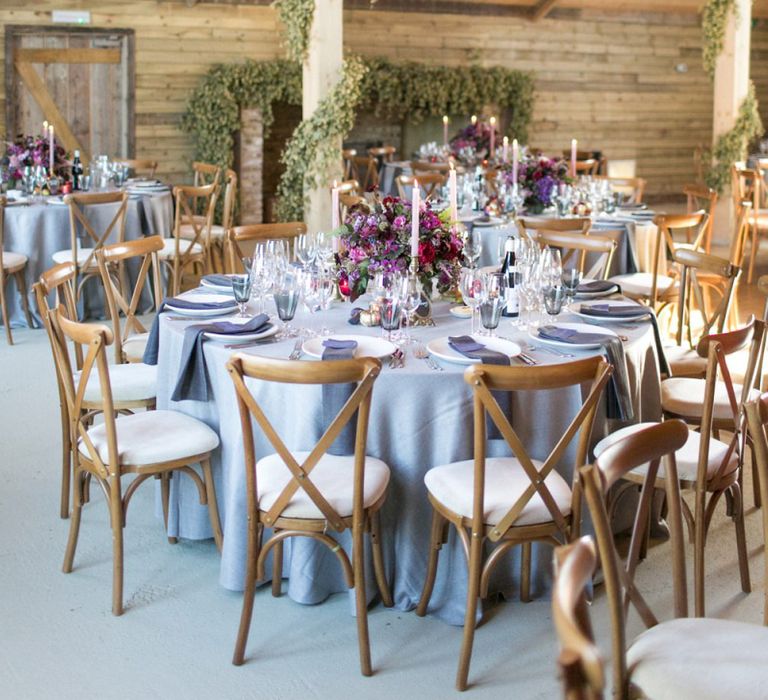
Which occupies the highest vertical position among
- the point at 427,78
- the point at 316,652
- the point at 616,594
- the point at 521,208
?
the point at 427,78

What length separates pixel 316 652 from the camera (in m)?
3.28

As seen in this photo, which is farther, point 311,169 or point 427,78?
point 427,78

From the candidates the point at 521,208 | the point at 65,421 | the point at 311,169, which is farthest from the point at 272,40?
the point at 65,421

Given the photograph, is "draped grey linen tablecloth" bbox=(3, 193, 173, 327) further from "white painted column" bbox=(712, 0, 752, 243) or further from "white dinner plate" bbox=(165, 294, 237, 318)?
"white painted column" bbox=(712, 0, 752, 243)

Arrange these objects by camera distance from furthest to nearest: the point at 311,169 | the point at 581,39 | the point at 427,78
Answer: the point at 581,39
the point at 427,78
the point at 311,169

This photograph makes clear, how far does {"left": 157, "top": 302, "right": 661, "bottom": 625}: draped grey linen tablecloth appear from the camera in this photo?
11.1 ft

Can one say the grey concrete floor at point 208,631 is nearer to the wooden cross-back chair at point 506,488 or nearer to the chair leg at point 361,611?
the chair leg at point 361,611

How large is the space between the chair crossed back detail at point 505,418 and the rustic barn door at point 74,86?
9.08 meters

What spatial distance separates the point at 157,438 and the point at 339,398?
0.71m

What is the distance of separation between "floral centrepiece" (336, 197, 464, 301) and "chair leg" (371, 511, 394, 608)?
95 cm

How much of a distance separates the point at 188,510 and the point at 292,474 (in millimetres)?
963

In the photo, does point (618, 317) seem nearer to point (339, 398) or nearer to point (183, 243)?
point (339, 398)

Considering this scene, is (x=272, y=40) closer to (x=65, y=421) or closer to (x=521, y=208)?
(x=521, y=208)

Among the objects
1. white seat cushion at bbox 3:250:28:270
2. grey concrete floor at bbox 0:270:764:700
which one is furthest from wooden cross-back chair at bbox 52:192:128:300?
grey concrete floor at bbox 0:270:764:700
